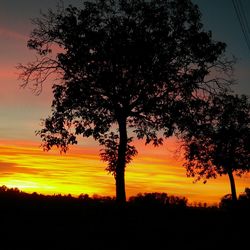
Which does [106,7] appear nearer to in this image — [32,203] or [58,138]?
[58,138]

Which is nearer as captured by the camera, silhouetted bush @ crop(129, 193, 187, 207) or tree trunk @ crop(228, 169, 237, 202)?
silhouetted bush @ crop(129, 193, 187, 207)

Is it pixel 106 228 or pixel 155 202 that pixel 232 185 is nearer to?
pixel 155 202

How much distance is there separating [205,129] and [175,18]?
27.3 feet

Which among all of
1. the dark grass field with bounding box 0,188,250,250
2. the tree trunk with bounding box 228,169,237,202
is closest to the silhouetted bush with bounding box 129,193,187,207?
the dark grass field with bounding box 0,188,250,250

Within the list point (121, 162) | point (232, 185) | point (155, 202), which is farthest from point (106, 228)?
point (232, 185)

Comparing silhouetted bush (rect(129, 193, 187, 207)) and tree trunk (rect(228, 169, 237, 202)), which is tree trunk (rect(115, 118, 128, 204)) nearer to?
silhouetted bush (rect(129, 193, 187, 207))

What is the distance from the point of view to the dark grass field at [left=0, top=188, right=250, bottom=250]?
19.5 meters

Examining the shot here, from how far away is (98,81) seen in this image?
3369 centimetres

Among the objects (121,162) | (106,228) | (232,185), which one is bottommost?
(106,228)

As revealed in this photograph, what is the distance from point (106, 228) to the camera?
25.0 meters

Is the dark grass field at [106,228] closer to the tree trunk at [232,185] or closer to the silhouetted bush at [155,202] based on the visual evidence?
the silhouetted bush at [155,202]

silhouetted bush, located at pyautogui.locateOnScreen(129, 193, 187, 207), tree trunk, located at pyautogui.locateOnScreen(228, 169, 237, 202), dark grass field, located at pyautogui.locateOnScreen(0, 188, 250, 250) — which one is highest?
tree trunk, located at pyautogui.locateOnScreen(228, 169, 237, 202)

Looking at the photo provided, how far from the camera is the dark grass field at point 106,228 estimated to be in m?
19.5

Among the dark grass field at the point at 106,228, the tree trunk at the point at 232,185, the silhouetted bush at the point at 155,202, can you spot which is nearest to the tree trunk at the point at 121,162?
the dark grass field at the point at 106,228
